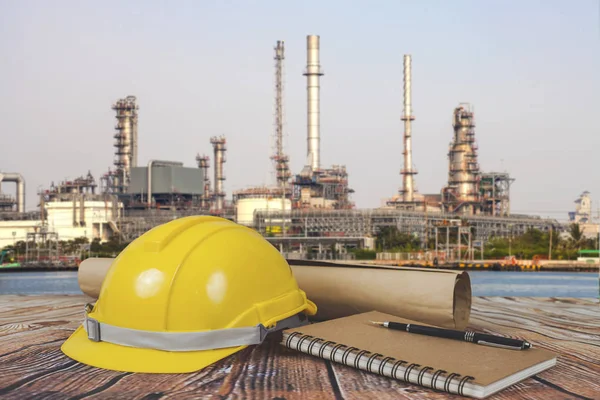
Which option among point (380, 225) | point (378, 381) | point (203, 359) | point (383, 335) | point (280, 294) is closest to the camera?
point (378, 381)

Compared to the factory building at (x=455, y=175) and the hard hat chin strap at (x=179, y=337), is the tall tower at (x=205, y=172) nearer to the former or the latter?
the factory building at (x=455, y=175)

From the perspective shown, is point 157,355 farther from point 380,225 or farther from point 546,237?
point 546,237

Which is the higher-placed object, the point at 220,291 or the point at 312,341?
the point at 220,291

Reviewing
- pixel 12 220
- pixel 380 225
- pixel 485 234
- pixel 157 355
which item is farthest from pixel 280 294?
pixel 12 220

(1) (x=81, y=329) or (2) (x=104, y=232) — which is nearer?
(1) (x=81, y=329)

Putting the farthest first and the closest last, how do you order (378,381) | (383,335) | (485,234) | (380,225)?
(485,234)
(380,225)
(383,335)
(378,381)

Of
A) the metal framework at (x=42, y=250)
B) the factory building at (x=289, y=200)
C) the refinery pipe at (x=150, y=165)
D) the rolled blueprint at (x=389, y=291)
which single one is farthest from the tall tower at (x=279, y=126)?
the rolled blueprint at (x=389, y=291)

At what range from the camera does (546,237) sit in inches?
2793

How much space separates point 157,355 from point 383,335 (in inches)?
49.0

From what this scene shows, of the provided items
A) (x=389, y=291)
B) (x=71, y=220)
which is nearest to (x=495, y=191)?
(x=71, y=220)

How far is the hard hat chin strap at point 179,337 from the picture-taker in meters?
3.50

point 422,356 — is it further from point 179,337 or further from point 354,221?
point 354,221

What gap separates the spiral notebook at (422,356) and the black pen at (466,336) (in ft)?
0.11

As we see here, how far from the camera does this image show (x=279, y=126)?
80.3 metres
